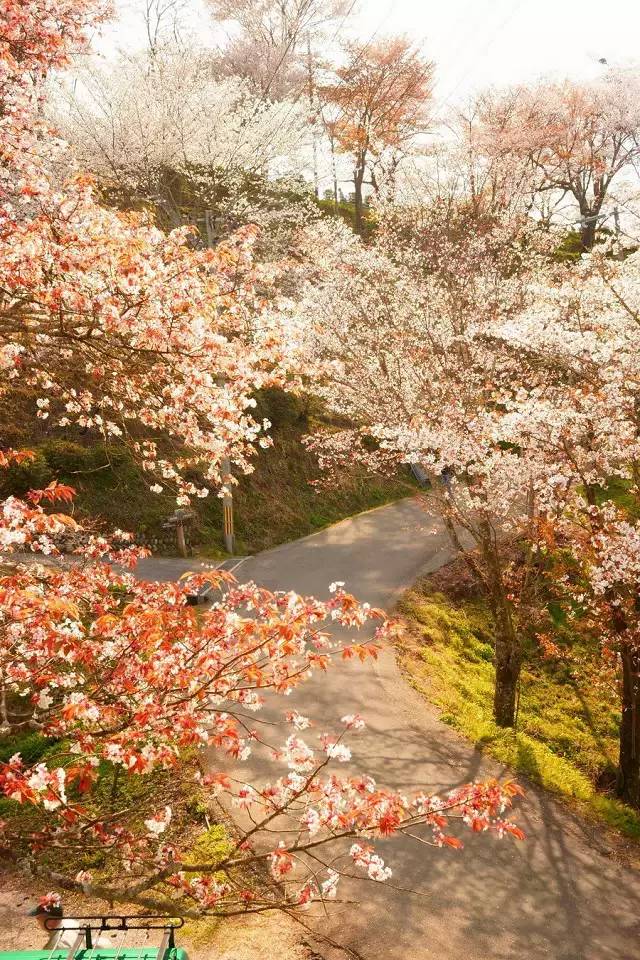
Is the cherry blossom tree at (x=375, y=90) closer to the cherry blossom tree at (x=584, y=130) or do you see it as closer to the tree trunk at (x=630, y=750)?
the cherry blossom tree at (x=584, y=130)

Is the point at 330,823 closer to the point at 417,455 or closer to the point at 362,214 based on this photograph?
the point at 417,455

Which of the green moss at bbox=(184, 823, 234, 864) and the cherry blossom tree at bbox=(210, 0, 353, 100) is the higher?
the cherry blossom tree at bbox=(210, 0, 353, 100)

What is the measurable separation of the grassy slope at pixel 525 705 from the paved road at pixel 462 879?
20.3 inches

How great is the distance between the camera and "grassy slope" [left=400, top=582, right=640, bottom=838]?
10.5 meters

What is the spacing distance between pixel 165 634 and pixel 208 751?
4975mm

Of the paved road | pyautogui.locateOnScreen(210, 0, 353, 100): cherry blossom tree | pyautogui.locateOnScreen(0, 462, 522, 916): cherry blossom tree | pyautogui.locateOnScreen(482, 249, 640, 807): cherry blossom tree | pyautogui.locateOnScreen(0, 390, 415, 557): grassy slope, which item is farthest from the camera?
pyautogui.locateOnScreen(210, 0, 353, 100): cherry blossom tree

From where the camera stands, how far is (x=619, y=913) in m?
7.64

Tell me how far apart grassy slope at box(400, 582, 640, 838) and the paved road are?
0.51 m

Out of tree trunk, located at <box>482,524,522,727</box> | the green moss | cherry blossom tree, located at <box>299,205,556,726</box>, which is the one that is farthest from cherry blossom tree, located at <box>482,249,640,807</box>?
the green moss

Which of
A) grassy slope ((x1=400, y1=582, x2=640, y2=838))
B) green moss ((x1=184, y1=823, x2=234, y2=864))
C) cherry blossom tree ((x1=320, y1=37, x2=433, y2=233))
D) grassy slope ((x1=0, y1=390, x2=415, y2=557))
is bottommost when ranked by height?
grassy slope ((x1=400, y1=582, x2=640, y2=838))

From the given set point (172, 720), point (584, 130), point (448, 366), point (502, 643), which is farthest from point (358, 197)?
point (172, 720)

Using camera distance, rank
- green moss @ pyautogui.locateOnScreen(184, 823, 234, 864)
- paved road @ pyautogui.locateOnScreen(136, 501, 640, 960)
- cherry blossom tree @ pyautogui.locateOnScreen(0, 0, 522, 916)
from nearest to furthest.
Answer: cherry blossom tree @ pyautogui.locateOnScreen(0, 0, 522, 916)
paved road @ pyautogui.locateOnScreen(136, 501, 640, 960)
green moss @ pyautogui.locateOnScreen(184, 823, 234, 864)

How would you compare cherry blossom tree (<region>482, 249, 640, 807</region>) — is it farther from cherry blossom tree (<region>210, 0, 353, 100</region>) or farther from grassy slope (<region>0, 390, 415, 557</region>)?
cherry blossom tree (<region>210, 0, 353, 100</region>)

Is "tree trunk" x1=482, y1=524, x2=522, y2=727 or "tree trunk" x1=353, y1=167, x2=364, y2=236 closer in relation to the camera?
"tree trunk" x1=482, y1=524, x2=522, y2=727
